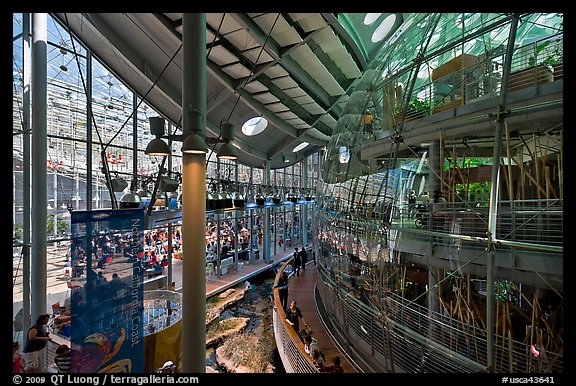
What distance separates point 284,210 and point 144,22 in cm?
1476

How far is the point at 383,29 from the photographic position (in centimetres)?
954

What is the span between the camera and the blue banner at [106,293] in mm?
3041

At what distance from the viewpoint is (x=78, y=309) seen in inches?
119

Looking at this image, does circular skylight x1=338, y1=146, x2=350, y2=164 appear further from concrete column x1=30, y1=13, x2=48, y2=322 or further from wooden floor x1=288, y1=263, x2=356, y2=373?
concrete column x1=30, y1=13, x2=48, y2=322

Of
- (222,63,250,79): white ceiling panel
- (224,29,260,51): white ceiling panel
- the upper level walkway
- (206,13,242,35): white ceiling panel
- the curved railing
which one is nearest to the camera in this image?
the curved railing

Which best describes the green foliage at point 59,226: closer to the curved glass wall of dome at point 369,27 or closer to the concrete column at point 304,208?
the curved glass wall of dome at point 369,27

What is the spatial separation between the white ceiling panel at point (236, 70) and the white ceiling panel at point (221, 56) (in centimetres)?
18

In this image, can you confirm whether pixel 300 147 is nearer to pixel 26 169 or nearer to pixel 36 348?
pixel 26 169

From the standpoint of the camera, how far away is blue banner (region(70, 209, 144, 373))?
9.98 ft

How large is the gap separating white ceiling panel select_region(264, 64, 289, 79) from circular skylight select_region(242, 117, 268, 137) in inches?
173

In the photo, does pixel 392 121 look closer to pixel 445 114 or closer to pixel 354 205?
pixel 445 114

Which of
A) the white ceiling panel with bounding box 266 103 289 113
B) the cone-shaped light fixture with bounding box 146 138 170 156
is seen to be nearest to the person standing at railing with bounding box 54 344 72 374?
the cone-shaped light fixture with bounding box 146 138 170 156

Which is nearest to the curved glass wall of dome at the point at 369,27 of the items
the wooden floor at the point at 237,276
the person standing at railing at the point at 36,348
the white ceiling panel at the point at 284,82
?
the white ceiling panel at the point at 284,82

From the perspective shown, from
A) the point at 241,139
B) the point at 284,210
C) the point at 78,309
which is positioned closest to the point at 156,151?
the point at 78,309
